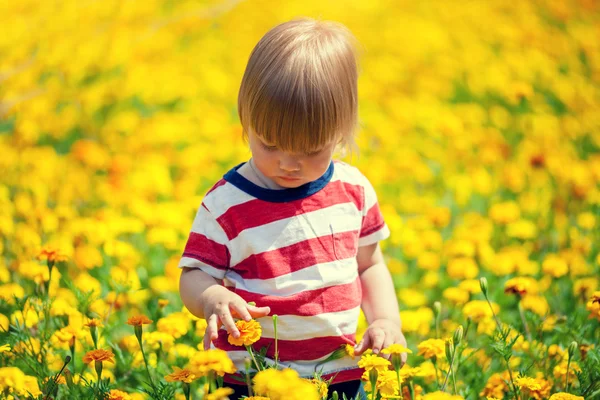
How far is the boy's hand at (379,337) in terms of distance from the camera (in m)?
1.75

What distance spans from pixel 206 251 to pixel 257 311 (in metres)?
0.22

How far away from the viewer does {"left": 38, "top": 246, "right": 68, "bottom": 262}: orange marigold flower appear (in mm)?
1946

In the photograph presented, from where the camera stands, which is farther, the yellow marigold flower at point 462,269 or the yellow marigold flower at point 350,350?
the yellow marigold flower at point 462,269

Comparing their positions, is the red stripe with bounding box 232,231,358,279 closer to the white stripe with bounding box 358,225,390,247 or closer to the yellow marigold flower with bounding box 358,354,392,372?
the white stripe with bounding box 358,225,390,247

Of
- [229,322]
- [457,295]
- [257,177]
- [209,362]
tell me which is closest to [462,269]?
[457,295]

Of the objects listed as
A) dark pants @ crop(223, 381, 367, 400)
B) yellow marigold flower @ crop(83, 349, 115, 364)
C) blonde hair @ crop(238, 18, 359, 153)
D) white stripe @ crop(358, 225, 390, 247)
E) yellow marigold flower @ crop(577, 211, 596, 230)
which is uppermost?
blonde hair @ crop(238, 18, 359, 153)

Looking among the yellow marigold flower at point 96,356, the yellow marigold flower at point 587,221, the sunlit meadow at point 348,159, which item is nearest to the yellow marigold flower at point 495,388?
the sunlit meadow at point 348,159

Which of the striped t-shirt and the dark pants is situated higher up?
the striped t-shirt

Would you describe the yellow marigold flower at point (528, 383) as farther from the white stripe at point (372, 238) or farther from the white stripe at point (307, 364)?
the white stripe at point (372, 238)

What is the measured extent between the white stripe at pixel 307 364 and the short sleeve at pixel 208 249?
19 cm

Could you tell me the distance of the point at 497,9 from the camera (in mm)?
6043

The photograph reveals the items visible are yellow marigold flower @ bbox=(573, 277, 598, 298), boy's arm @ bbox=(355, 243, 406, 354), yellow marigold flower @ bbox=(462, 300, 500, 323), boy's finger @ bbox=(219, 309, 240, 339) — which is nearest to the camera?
boy's finger @ bbox=(219, 309, 240, 339)

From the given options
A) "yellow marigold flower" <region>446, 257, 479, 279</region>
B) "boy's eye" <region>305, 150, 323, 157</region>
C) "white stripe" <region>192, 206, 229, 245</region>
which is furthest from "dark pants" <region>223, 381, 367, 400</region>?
"yellow marigold flower" <region>446, 257, 479, 279</region>

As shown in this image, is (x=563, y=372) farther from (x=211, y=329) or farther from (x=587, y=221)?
(x=587, y=221)
